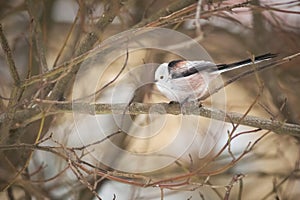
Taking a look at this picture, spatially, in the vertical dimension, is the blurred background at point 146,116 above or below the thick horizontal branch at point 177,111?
above

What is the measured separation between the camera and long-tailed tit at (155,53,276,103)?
2.77 feet

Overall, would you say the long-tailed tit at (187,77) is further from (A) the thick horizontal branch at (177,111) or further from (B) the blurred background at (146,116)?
(B) the blurred background at (146,116)

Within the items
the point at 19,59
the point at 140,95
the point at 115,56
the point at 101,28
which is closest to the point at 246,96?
→ the point at 140,95

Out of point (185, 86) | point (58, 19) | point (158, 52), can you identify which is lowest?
point (185, 86)

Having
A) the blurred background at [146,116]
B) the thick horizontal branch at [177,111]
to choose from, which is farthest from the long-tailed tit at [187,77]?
the blurred background at [146,116]

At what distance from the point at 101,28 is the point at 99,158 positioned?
418mm

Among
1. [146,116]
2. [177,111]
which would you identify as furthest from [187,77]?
[146,116]

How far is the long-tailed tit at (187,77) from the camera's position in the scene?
845 millimetres

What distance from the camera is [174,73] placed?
0.85 metres

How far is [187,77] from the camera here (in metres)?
0.85

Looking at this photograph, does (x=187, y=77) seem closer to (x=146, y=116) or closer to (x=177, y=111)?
(x=177, y=111)

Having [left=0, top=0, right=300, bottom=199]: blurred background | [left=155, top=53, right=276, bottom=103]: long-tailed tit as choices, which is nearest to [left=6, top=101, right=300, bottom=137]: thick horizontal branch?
[left=155, top=53, right=276, bottom=103]: long-tailed tit

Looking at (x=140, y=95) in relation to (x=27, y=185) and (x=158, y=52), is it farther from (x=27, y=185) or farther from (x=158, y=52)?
(x=27, y=185)

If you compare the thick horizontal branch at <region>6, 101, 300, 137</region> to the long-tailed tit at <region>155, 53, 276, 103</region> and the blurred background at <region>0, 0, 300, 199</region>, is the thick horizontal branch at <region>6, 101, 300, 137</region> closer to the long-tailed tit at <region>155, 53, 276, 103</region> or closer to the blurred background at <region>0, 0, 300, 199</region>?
the long-tailed tit at <region>155, 53, 276, 103</region>
